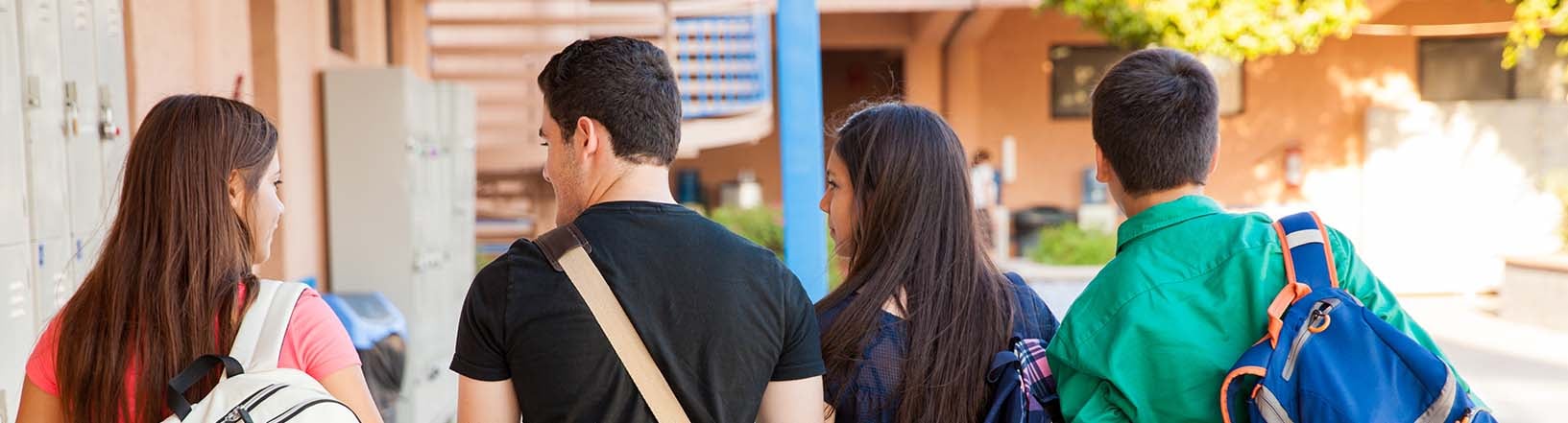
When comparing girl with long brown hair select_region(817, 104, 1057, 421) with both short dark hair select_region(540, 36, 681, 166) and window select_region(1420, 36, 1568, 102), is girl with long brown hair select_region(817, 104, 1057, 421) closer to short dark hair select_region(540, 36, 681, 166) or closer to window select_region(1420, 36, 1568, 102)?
short dark hair select_region(540, 36, 681, 166)

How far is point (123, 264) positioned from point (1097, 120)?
4.80ft

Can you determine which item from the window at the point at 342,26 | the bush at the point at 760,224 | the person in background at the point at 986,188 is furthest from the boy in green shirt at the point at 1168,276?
the person in background at the point at 986,188

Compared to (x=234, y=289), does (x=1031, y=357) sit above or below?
below

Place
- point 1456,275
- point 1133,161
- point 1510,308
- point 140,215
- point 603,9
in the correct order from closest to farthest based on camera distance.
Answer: point 140,215 < point 1133,161 < point 1510,308 < point 603,9 < point 1456,275

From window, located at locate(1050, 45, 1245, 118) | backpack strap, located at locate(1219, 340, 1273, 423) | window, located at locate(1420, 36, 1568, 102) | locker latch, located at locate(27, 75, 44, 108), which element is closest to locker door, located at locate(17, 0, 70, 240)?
locker latch, located at locate(27, 75, 44, 108)

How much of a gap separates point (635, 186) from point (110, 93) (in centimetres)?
297

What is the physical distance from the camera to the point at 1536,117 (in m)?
13.4

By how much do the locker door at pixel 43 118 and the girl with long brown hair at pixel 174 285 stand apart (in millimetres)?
1944

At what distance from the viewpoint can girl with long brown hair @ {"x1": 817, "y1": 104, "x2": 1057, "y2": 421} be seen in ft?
6.72

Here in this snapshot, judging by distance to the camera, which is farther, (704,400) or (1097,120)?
(1097,120)

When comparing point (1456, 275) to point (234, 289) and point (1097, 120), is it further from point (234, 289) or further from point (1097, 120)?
point (234, 289)

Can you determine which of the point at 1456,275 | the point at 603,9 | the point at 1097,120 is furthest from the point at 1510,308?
the point at 1097,120

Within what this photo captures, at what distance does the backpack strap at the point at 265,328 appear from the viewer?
1799mm

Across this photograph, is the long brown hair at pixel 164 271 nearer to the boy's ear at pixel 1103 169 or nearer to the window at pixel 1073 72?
the boy's ear at pixel 1103 169
